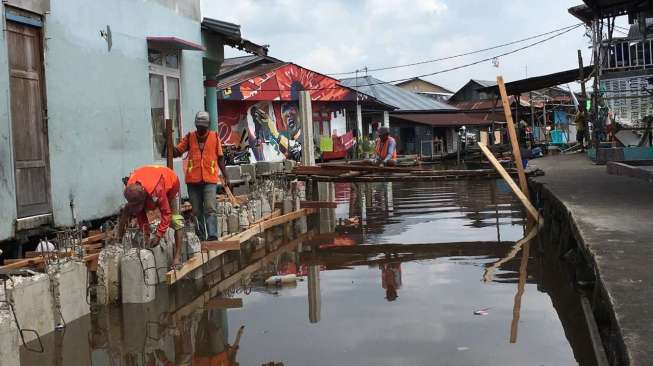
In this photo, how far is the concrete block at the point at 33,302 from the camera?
18.8 ft

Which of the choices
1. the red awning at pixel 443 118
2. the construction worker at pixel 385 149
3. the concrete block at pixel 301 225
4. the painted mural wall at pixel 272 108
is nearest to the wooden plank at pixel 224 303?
the concrete block at pixel 301 225

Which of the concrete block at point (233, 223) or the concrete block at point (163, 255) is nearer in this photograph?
the concrete block at point (163, 255)

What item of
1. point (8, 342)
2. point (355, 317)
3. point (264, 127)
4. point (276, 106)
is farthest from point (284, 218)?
point (276, 106)

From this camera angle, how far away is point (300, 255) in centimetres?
1049

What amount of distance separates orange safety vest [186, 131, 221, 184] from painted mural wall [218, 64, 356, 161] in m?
19.3

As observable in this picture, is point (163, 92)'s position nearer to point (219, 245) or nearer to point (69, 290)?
point (219, 245)

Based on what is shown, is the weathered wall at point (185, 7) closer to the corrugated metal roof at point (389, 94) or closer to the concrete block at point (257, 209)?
the concrete block at point (257, 209)

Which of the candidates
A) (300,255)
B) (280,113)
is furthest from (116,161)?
(280,113)

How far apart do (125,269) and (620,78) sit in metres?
15.4

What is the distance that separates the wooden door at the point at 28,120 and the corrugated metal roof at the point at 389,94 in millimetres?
37149

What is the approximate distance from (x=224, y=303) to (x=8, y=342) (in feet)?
9.42

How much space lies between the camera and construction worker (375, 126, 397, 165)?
14.2 m

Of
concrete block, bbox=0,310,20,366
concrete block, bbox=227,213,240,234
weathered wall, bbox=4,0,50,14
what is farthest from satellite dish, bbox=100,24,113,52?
concrete block, bbox=0,310,20,366

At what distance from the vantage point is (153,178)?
7246mm
